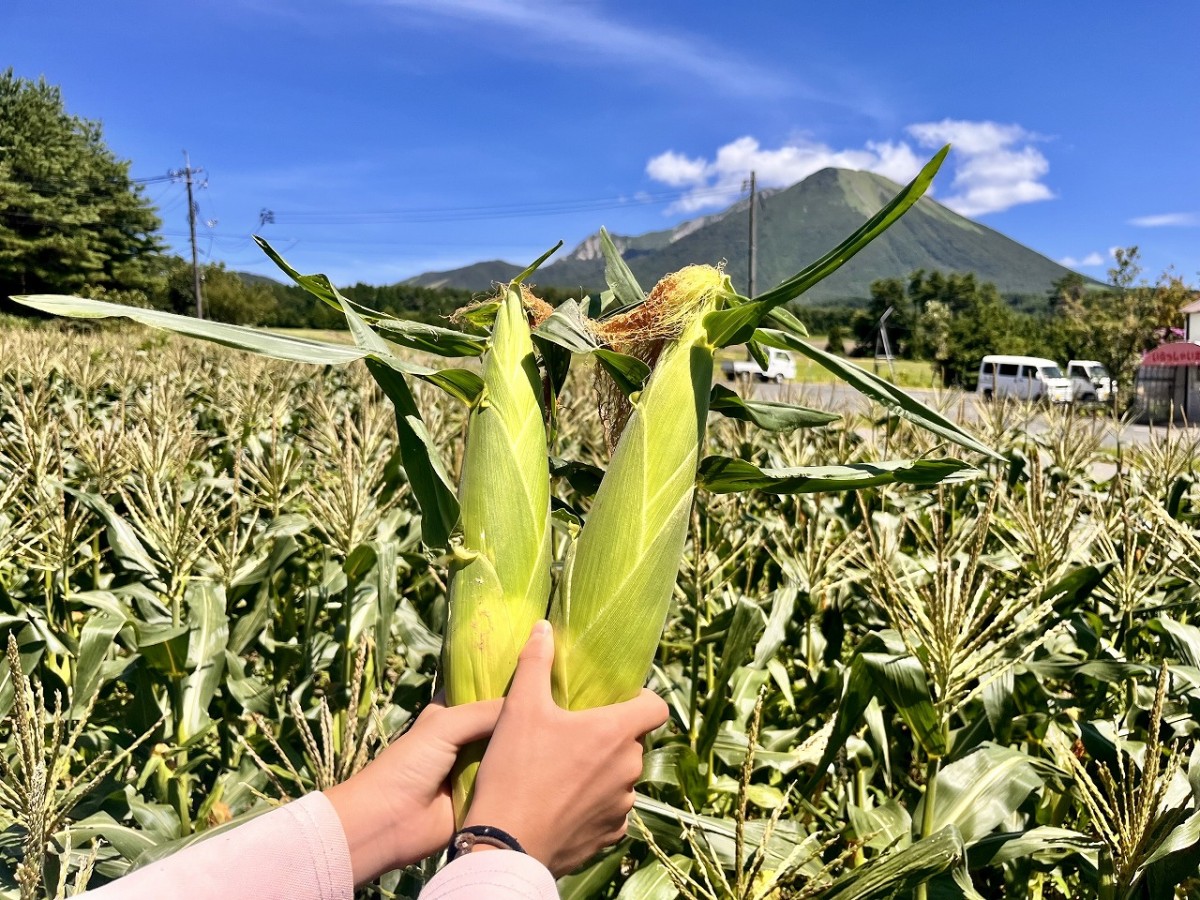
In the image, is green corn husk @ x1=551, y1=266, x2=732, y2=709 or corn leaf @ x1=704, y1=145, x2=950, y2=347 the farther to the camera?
green corn husk @ x1=551, y1=266, x2=732, y2=709

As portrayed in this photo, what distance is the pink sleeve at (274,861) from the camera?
1.01 meters

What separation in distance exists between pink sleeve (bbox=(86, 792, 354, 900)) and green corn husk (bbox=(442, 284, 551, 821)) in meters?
0.18

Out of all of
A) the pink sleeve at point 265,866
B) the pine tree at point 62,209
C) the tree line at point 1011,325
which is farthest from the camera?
the pine tree at point 62,209

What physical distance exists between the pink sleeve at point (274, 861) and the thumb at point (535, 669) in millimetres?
357

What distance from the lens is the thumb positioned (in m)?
0.96

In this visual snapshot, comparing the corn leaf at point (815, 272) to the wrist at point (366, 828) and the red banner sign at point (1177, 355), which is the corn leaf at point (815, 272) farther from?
the red banner sign at point (1177, 355)

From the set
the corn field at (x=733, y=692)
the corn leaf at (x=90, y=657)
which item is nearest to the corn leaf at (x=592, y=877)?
the corn field at (x=733, y=692)

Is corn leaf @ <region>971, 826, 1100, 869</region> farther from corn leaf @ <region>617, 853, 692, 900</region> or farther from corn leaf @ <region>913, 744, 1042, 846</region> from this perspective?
corn leaf @ <region>617, 853, 692, 900</region>

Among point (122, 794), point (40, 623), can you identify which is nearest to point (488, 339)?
point (122, 794)

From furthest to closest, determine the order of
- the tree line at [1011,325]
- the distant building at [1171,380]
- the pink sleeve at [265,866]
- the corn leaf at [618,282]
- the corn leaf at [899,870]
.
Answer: the tree line at [1011,325] < the distant building at [1171,380] < the corn leaf at [618,282] < the corn leaf at [899,870] < the pink sleeve at [265,866]

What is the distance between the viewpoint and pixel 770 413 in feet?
4.32

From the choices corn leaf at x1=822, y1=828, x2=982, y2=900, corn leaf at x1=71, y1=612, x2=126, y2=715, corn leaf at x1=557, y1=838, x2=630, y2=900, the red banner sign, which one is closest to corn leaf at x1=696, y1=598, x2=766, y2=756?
corn leaf at x1=557, y1=838, x2=630, y2=900

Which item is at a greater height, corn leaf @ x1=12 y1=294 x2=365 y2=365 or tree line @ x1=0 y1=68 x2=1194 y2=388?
tree line @ x1=0 y1=68 x2=1194 y2=388

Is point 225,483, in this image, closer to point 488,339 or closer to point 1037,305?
point 488,339
